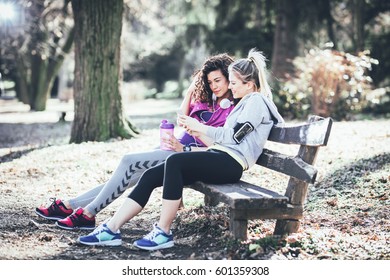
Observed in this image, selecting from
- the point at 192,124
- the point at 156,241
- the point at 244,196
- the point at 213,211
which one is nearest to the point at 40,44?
the point at 213,211

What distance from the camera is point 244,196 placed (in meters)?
4.06

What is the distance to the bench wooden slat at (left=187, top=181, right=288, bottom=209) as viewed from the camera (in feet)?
13.1

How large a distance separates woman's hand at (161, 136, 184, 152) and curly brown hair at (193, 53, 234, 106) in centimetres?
60

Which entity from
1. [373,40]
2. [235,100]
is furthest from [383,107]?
[235,100]

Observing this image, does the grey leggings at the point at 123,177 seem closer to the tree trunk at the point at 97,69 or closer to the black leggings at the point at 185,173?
the black leggings at the point at 185,173

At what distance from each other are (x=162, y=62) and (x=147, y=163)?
39332 mm

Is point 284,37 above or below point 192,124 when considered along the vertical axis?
above

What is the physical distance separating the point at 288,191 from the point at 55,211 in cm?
221

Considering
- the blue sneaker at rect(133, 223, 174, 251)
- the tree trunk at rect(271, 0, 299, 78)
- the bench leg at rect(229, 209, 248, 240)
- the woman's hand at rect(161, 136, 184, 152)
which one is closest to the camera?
the bench leg at rect(229, 209, 248, 240)

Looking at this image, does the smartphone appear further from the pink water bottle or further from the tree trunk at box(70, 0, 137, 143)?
the tree trunk at box(70, 0, 137, 143)

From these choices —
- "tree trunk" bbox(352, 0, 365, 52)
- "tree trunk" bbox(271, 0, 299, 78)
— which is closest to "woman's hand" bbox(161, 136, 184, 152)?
"tree trunk" bbox(271, 0, 299, 78)

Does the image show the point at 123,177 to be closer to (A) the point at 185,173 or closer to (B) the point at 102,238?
(B) the point at 102,238

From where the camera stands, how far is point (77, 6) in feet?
33.6
